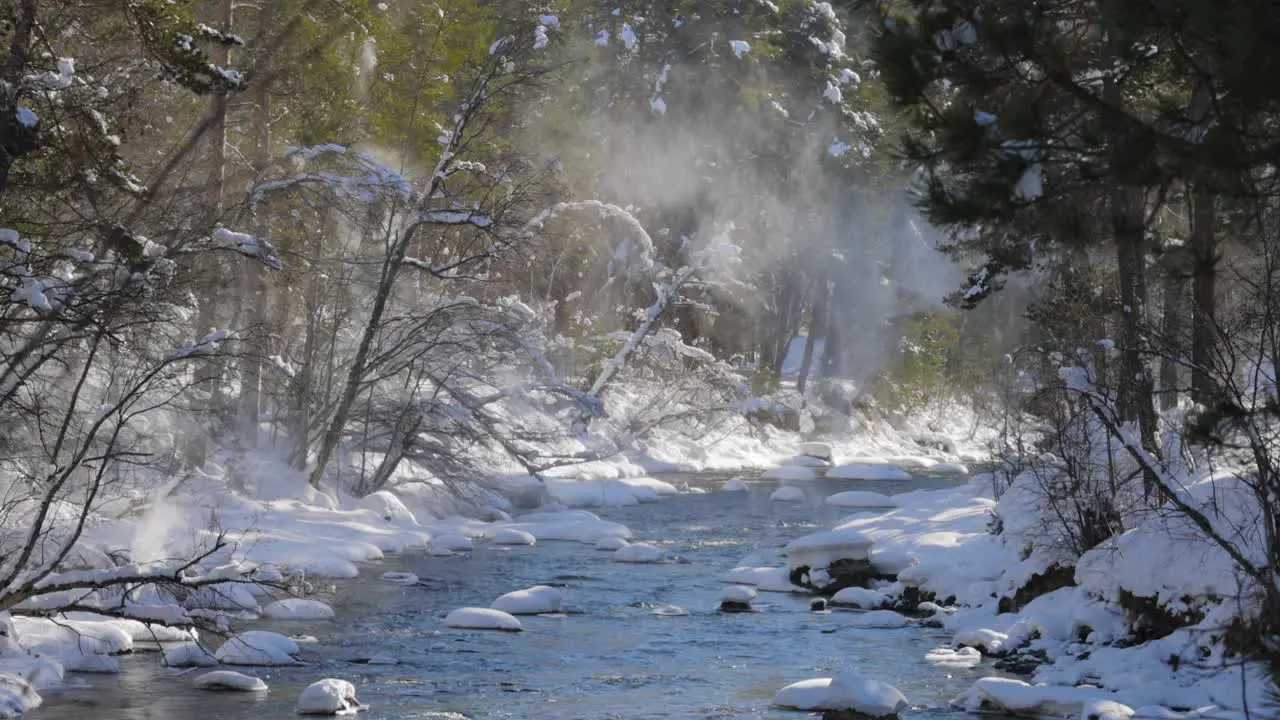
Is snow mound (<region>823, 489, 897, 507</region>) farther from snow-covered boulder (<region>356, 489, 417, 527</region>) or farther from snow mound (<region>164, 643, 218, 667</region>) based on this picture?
snow mound (<region>164, 643, 218, 667</region>)

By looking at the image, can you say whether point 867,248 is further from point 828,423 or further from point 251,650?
point 251,650

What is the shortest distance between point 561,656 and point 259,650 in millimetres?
3053

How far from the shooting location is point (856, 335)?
61.3 meters

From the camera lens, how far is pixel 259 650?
560 inches

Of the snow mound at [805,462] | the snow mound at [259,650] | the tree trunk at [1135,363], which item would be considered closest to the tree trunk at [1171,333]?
the tree trunk at [1135,363]

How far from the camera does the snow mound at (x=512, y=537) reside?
25.5 m

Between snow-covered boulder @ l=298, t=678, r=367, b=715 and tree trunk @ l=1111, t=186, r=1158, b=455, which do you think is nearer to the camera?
snow-covered boulder @ l=298, t=678, r=367, b=715

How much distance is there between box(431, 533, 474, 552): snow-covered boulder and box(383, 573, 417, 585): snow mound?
2895 millimetres

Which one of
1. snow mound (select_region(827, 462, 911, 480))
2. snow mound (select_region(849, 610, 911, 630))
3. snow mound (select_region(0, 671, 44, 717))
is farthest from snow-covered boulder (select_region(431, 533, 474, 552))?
snow mound (select_region(827, 462, 911, 480))

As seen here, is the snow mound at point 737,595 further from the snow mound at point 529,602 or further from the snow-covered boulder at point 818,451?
the snow-covered boulder at point 818,451

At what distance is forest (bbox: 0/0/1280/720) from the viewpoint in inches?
320

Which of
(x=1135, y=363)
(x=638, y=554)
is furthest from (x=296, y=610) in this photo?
(x=1135, y=363)

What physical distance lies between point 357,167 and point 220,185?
313 centimetres

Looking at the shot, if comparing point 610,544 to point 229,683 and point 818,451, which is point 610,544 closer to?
point 229,683
